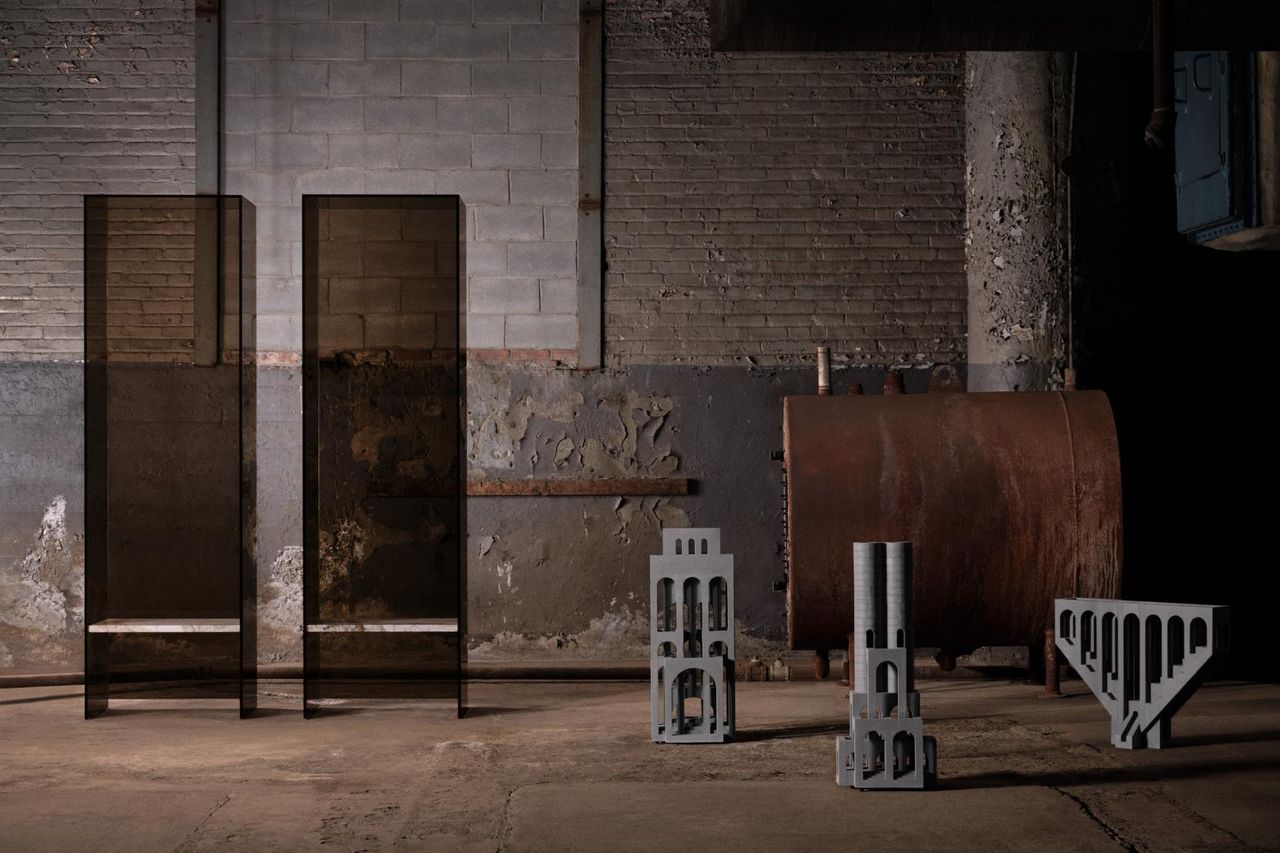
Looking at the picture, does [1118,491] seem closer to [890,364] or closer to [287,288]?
[890,364]

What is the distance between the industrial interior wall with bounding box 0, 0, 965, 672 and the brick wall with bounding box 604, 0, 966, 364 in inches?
0.5

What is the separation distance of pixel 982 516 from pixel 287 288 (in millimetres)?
3926

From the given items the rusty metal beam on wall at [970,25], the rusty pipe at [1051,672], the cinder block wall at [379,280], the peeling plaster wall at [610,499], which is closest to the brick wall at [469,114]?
the cinder block wall at [379,280]

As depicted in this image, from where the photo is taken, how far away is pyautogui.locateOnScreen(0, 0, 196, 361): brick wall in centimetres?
724

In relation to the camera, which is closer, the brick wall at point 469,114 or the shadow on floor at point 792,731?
the shadow on floor at point 792,731

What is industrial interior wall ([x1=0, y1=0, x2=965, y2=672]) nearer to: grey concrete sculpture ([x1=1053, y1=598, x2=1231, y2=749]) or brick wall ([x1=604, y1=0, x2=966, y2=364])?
brick wall ([x1=604, y1=0, x2=966, y2=364])

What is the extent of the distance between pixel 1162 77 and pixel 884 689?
2.20 m

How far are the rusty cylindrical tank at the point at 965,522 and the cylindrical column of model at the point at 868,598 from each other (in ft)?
5.07

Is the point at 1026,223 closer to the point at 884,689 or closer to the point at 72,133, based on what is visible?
the point at 884,689

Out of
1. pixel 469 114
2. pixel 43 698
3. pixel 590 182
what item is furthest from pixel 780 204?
pixel 43 698

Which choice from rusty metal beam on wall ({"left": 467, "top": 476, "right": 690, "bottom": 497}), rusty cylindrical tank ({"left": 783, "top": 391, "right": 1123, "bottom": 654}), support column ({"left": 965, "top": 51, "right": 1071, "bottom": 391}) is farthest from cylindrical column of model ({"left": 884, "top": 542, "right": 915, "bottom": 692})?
rusty metal beam on wall ({"left": 467, "top": 476, "right": 690, "bottom": 497})

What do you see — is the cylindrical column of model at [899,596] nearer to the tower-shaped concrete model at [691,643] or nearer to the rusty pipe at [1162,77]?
the tower-shaped concrete model at [691,643]

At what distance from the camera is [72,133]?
7258mm

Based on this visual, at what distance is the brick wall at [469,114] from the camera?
7.30 m
